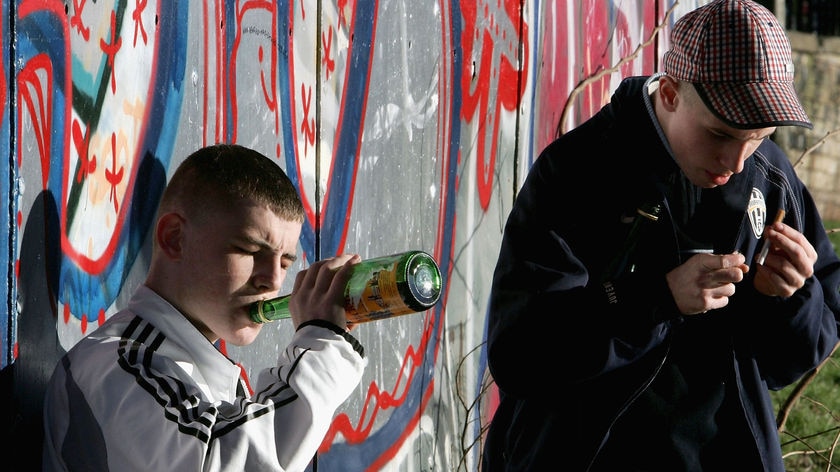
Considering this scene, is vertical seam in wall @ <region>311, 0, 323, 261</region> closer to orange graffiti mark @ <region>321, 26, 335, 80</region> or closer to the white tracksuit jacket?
orange graffiti mark @ <region>321, 26, 335, 80</region>

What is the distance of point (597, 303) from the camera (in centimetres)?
255

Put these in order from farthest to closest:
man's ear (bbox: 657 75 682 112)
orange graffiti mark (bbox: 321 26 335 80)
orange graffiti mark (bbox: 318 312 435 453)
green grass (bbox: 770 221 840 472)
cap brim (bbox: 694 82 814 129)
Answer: green grass (bbox: 770 221 840 472), orange graffiti mark (bbox: 318 312 435 453), orange graffiti mark (bbox: 321 26 335 80), man's ear (bbox: 657 75 682 112), cap brim (bbox: 694 82 814 129)

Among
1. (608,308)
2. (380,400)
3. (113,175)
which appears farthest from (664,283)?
(380,400)

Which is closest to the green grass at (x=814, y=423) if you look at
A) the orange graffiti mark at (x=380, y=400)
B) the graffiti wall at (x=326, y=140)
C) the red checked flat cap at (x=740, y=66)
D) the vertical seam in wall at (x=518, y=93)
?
the vertical seam in wall at (x=518, y=93)

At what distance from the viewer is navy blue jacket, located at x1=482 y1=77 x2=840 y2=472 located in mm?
2543

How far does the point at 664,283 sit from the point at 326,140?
115cm

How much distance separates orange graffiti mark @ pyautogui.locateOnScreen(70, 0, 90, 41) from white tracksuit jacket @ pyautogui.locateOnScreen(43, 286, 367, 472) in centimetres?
52

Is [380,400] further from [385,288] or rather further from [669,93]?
[385,288]

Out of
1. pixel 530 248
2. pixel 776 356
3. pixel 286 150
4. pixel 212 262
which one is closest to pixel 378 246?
pixel 286 150

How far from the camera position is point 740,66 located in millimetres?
2566

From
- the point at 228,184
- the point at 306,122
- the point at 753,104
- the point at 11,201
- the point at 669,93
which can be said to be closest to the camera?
the point at 11,201

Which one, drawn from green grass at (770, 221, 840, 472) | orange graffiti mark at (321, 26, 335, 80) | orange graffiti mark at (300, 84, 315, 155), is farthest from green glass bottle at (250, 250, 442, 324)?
green grass at (770, 221, 840, 472)

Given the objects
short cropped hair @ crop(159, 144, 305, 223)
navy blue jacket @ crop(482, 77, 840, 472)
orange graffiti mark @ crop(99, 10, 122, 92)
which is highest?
orange graffiti mark @ crop(99, 10, 122, 92)

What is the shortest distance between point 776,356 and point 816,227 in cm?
38
